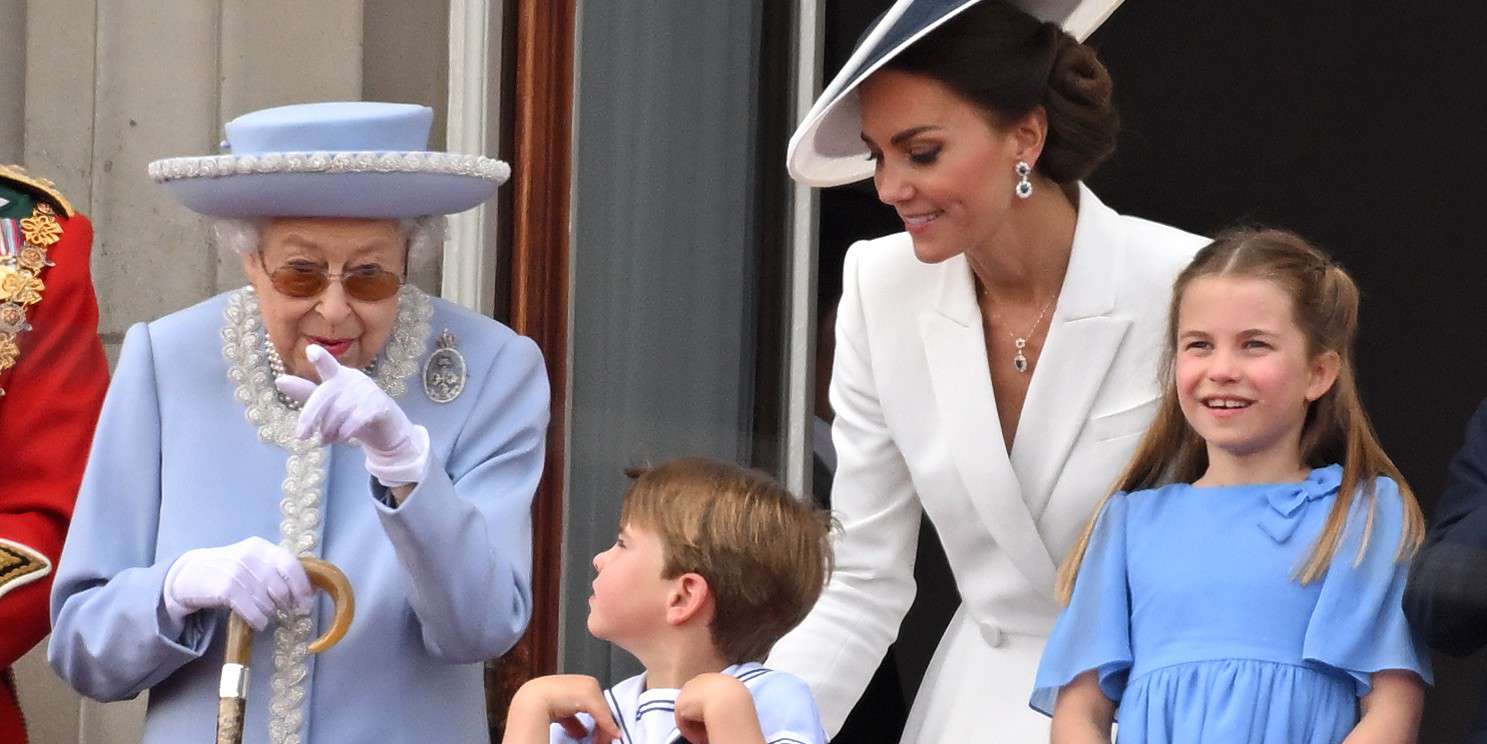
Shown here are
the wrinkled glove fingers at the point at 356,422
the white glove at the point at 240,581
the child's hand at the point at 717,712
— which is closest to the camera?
the child's hand at the point at 717,712

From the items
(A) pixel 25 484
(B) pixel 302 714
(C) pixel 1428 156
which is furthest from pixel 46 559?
(C) pixel 1428 156

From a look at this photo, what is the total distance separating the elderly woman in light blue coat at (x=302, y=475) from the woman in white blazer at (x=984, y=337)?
51 centimetres

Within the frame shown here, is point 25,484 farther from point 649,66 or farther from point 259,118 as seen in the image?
point 649,66

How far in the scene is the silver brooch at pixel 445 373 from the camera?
138 inches

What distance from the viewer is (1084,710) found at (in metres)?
3.15

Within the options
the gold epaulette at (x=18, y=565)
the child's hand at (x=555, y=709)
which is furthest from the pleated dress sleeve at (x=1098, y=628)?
the gold epaulette at (x=18, y=565)

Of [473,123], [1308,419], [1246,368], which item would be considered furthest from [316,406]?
[473,123]

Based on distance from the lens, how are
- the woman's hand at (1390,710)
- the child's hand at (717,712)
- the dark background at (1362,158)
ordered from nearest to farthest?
the child's hand at (717,712) → the woman's hand at (1390,710) → the dark background at (1362,158)

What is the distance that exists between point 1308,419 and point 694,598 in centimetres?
84

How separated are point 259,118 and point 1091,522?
128cm

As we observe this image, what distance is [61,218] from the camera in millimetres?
3934

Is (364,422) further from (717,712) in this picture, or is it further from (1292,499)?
(1292,499)

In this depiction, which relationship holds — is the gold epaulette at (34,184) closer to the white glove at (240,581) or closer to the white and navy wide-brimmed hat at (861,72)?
the white glove at (240,581)

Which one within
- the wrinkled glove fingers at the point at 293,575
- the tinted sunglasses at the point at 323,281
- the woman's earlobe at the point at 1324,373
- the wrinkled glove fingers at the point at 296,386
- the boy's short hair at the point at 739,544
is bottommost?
the wrinkled glove fingers at the point at 293,575
